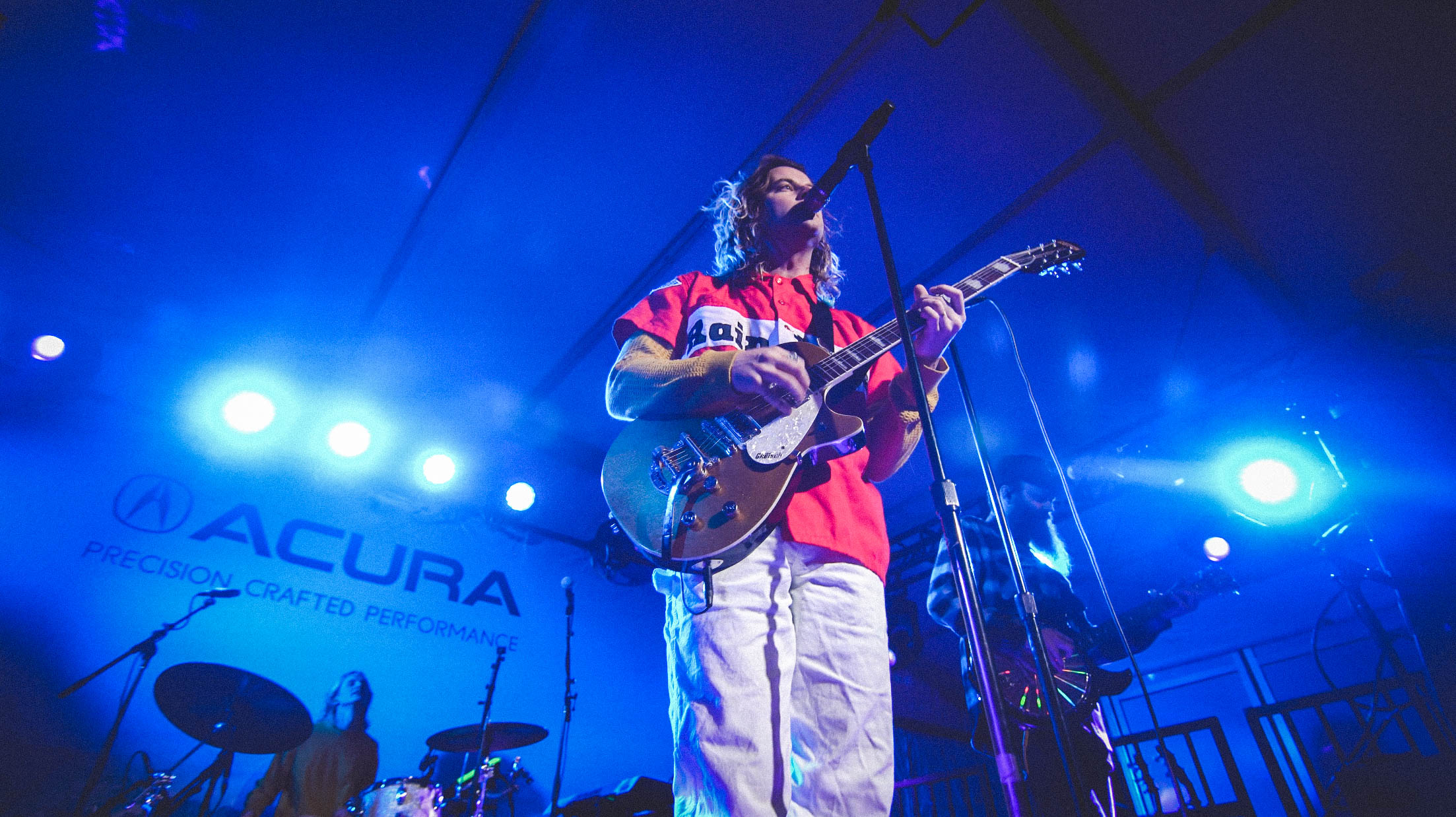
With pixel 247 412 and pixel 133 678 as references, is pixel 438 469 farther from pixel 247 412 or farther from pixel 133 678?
pixel 133 678

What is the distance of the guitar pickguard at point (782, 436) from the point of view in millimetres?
1699

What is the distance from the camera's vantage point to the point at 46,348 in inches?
199

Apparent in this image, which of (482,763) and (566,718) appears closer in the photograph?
(482,763)

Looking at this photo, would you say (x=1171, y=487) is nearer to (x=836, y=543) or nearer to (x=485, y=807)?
(x=836, y=543)

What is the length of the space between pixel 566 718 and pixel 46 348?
16.6 feet

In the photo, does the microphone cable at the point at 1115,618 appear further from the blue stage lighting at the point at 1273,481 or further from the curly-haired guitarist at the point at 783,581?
the blue stage lighting at the point at 1273,481

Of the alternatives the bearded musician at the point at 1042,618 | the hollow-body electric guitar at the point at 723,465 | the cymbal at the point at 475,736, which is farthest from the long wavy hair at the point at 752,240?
the cymbal at the point at 475,736

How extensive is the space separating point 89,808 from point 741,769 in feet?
17.9

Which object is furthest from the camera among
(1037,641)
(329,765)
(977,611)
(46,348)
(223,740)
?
(46,348)

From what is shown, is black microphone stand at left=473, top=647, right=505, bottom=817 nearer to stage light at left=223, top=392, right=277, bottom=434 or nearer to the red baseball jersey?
stage light at left=223, top=392, right=277, bottom=434

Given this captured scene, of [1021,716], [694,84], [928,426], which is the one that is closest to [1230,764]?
[1021,716]

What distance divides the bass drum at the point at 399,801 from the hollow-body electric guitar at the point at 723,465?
3.54m

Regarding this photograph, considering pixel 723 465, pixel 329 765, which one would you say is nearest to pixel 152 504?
pixel 329 765

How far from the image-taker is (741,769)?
1.24 m
